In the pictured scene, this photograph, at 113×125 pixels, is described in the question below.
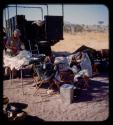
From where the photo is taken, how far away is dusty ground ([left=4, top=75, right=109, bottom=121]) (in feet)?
18.4

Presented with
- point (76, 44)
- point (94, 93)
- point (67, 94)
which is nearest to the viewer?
point (67, 94)

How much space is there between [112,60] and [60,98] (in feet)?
13.4

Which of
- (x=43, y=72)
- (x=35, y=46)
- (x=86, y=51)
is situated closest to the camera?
(x=43, y=72)

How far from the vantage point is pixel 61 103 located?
6457 millimetres

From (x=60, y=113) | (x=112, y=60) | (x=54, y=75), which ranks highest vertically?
(x=112, y=60)

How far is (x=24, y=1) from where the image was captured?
2.80m

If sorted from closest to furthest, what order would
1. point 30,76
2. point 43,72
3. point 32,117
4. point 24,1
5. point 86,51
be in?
1. point 24,1
2. point 32,117
3. point 43,72
4. point 30,76
5. point 86,51

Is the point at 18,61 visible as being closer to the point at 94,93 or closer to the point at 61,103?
the point at 61,103

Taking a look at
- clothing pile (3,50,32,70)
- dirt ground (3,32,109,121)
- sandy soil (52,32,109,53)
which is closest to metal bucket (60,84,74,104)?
dirt ground (3,32,109,121)

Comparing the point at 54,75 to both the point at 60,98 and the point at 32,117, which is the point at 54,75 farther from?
the point at 32,117

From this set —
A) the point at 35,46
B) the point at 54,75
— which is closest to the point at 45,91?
the point at 54,75

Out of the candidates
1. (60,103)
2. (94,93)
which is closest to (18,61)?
(60,103)

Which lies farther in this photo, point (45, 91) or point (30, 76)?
point (30, 76)

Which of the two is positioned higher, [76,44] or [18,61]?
[76,44]
